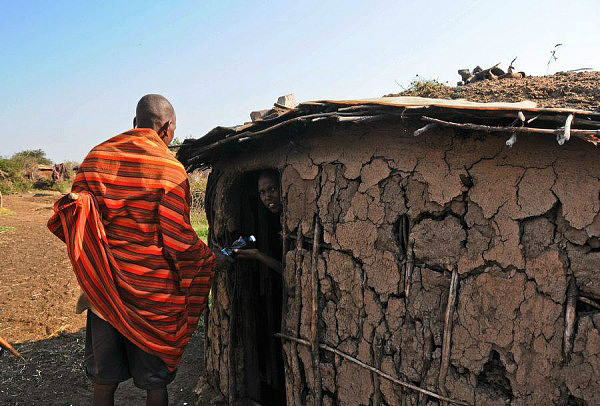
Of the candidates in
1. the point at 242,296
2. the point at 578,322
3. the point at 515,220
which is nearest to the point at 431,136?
the point at 515,220

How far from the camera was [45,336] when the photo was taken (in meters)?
6.37

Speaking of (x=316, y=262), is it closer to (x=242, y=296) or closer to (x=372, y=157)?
(x=372, y=157)

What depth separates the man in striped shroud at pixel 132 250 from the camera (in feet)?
9.37

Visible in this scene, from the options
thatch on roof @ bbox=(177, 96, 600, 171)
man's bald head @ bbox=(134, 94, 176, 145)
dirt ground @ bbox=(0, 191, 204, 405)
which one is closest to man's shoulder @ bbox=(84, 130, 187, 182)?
man's bald head @ bbox=(134, 94, 176, 145)

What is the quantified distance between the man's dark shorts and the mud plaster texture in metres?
0.97

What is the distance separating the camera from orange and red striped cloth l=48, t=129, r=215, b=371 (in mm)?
2844

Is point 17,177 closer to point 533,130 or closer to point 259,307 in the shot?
point 259,307

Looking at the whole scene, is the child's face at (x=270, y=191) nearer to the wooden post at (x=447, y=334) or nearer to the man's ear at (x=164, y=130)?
the man's ear at (x=164, y=130)

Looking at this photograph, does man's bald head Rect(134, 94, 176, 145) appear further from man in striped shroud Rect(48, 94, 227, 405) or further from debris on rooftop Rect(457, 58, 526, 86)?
debris on rooftop Rect(457, 58, 526, 86)

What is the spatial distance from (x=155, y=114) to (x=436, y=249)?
1.98 meters

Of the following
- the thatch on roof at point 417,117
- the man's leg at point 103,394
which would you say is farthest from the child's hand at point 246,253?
the man's leg at point 103,394

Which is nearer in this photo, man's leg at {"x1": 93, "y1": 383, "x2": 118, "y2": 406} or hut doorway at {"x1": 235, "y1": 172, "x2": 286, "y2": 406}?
man's leg at {"x1": 93, "y1": 383, "x2": 118, "y2": 406}

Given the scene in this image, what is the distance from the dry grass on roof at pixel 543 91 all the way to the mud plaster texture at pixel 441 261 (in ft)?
3.59

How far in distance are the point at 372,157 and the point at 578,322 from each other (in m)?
1.40
